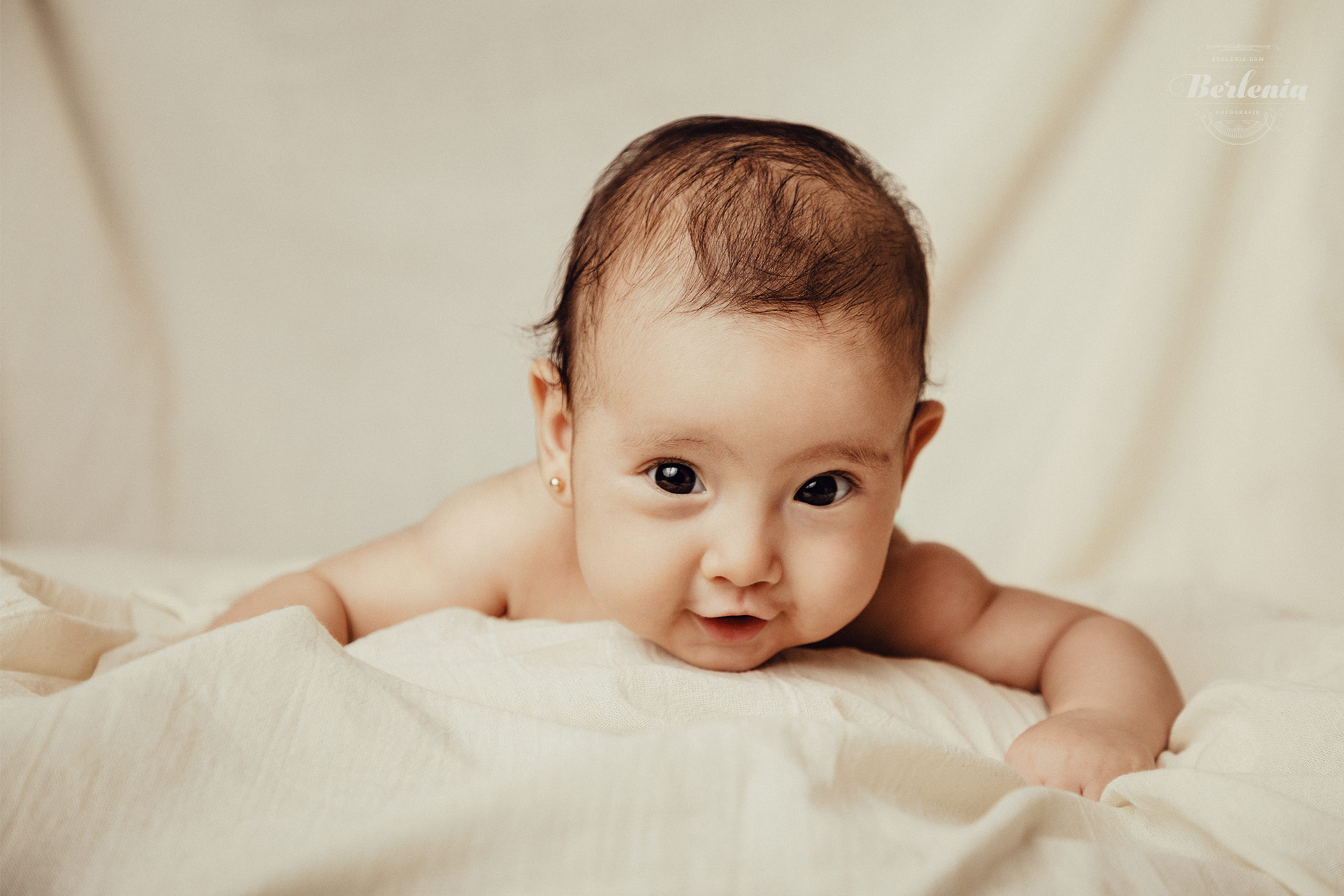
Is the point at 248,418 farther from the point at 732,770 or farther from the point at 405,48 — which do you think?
the point at 732,770

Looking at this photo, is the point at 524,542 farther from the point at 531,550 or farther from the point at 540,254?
the point at 540,254

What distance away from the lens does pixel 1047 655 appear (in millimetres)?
1163

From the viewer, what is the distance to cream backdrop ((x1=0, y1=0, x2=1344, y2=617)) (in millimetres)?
1685

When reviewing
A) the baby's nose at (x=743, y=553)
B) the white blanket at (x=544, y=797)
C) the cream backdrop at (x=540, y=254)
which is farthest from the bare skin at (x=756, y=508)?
the cream backdrop at (x=540, y=254)

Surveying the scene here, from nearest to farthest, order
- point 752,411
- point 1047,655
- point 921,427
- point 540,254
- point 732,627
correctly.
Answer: point 752,411, point 732,627, point 921,427, point 1047,655, point 540,254

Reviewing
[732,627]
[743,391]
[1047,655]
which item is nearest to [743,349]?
[743,391]

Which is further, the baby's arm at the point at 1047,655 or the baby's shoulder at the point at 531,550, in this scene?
the baby's shoulder at the point at 531,550

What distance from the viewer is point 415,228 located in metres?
1.94

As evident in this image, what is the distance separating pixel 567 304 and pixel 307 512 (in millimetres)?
1228

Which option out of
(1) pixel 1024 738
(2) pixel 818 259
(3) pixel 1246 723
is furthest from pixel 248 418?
(3) pixel 1246 723

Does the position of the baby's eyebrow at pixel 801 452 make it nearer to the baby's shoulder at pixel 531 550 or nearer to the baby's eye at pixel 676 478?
the baby's eye at pixel 676 478

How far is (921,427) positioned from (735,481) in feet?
0.90

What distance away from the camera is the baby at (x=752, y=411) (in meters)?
0.86

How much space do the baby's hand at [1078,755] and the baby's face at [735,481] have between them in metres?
0.19
